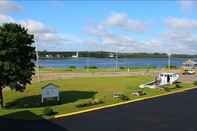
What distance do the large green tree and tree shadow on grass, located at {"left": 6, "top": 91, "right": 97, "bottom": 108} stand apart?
1738 millimetres

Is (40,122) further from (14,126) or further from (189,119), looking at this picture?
(189,119)

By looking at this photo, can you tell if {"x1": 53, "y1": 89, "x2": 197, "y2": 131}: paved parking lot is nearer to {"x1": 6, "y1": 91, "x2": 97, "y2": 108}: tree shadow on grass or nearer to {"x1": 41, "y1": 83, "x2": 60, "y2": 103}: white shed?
{"x1": 41, "y1": 83, "x2": 60, "y2": 103}: white shed

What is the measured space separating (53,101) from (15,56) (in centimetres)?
476

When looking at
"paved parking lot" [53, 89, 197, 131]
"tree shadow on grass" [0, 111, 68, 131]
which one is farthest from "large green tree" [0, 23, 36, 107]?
"paved parking lot" [53, 89, 197, 131]

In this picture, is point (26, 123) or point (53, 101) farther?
point (53, 101)

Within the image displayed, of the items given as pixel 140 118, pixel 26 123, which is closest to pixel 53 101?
pixel 140 118

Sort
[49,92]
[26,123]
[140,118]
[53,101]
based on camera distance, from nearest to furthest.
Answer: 1. [26,123]
2. [140,118]
3. [49,92]
4. [53,101]

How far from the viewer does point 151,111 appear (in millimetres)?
28016

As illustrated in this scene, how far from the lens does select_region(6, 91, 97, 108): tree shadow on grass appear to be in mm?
33397

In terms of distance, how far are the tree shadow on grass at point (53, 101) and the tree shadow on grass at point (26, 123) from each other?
24.4ft

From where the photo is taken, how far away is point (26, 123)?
2244 cm

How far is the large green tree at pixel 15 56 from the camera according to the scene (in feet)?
105

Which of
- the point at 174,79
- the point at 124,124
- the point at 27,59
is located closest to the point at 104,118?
the point at 124,124

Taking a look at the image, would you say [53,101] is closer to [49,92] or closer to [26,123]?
[49,92]
